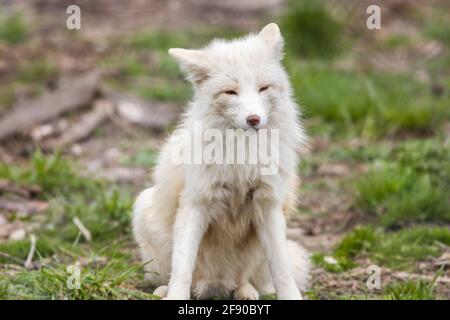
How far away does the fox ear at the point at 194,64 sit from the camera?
189 inches

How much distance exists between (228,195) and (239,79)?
2.43ft

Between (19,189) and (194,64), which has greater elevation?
(194,64)

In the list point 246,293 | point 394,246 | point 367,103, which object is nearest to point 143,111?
point 367,103

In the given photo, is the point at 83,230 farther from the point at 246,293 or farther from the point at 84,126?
the point at 84,126

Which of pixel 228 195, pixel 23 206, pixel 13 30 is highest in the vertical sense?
pixel 13 30

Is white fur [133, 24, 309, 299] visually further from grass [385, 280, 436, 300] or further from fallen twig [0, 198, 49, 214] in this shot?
fallen twig [0, 198, 49, 214]

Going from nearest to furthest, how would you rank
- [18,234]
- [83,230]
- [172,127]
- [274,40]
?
[274,40] < [83,230] < [18,234] < [172,127]

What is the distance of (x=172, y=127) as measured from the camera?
8992mm

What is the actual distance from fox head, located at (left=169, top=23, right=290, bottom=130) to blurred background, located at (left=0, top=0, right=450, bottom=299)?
1.22m

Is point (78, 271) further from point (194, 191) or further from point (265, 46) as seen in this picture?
point (265, 46)

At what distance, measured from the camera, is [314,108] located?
9.36m

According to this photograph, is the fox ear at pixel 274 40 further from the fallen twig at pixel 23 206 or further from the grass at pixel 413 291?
the fallen twig at pixel 23 206

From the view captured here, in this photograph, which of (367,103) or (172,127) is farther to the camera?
(367,103)

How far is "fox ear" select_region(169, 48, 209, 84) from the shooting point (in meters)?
4.81
